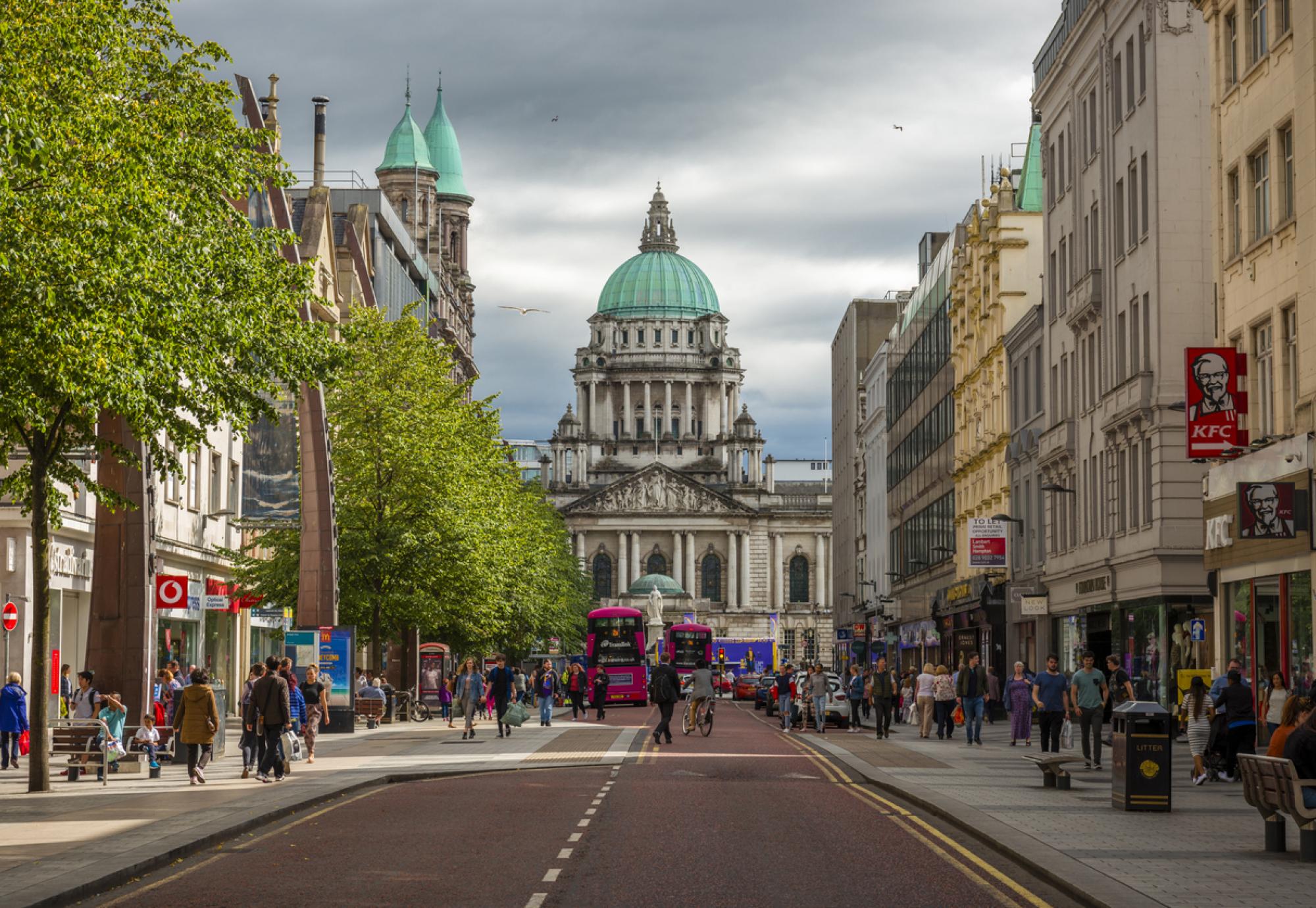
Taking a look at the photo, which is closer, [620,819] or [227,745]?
[620,819]

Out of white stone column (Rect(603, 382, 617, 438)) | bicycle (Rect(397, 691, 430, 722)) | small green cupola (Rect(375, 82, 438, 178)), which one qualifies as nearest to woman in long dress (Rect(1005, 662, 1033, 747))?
bicycle (Rect(397, 691, 430, 722))

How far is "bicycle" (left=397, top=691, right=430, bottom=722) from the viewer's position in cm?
5381

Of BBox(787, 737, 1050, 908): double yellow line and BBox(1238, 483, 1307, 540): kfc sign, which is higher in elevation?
BBox(1238, 483, 1307, 540): kfc sign

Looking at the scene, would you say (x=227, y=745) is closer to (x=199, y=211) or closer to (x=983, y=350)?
(x=199, y=211)

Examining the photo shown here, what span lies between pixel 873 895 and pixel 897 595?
6728 centimetres

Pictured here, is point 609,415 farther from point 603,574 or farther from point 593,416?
point 603,574

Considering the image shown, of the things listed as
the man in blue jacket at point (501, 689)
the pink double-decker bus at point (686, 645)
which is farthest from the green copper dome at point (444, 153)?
the man in blue jacket at point (501, 689)

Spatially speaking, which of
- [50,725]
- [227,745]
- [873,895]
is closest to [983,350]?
[227,745]

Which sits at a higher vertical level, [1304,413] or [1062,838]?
[1304,413]

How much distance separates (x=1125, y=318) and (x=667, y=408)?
144m

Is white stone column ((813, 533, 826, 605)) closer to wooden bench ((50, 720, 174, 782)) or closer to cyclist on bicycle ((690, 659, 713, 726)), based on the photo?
cyclist on bicycle ((690, 659, 713, 726))

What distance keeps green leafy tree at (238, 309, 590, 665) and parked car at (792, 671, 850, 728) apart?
842cm

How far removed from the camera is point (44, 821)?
18.6m

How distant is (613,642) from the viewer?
253 feet
